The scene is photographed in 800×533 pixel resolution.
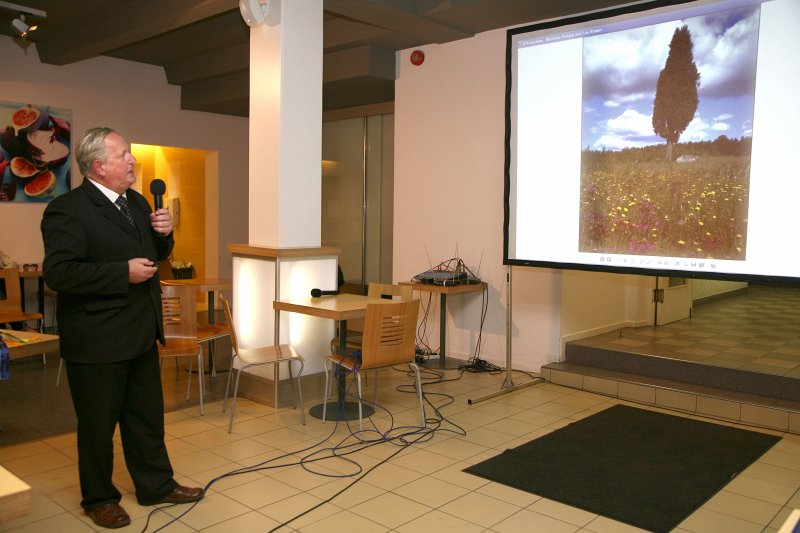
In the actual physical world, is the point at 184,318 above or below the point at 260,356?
above

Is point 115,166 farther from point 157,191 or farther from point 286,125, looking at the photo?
point 286,125

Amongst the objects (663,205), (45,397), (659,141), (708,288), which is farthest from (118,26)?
(708,288)

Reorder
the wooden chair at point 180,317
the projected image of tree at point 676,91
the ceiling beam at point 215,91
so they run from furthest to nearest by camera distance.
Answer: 1. the ceiling beam at point 215,91
2. the wooden chair at point 180,317
3. the projected image of tree at point 676,91

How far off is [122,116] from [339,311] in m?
5.39

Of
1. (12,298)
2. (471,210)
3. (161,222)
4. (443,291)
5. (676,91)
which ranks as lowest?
(12,298)

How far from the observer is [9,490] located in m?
1.48

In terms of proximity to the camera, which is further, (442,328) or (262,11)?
(442,328)

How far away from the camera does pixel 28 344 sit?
364 centimetres

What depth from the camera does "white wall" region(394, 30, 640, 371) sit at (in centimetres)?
573

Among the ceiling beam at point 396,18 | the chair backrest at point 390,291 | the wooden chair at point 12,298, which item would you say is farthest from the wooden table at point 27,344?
the ceiling beam at point 396,18

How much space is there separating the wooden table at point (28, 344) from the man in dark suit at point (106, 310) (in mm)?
980

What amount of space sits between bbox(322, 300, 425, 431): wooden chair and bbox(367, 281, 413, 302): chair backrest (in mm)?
604

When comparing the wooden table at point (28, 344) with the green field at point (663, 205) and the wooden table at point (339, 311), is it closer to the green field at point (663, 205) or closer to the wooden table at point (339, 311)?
the wooden table at point (339, 311)

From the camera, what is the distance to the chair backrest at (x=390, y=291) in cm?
467
